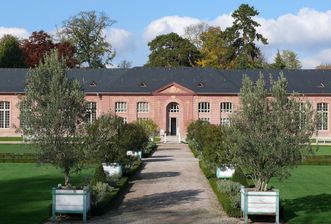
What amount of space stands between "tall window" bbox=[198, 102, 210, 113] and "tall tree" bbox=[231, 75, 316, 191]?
157 ft

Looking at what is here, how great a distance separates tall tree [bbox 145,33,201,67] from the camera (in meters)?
82.4

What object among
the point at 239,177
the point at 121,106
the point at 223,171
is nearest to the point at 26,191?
the point at 239,177

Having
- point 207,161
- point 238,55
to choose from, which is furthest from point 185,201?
point 238,55

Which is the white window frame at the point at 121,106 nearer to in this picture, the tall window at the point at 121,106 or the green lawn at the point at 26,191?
the tall window at the point at 121,106

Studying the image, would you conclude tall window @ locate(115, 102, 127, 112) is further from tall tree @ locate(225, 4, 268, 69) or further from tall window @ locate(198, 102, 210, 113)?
tall tree @ locate(225, 4, 268, 69)

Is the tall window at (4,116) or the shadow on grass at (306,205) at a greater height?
the tall window at (4,116)

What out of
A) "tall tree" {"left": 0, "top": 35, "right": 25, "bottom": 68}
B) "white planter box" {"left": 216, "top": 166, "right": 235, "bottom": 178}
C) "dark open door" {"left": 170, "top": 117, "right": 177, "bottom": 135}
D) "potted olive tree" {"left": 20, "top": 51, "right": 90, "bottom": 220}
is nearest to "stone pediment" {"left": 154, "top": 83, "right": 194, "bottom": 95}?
"dark open door" {"left": 170, "top": 117, "right": 177, "bottom": 135}

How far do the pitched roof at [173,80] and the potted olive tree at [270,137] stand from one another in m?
47.1

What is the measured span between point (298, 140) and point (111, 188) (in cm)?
737

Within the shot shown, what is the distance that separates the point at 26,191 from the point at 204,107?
44.3 m

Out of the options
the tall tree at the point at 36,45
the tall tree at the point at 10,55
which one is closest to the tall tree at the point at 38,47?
the tall tree at the point at 36,45

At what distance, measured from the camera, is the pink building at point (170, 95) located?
2534 inches

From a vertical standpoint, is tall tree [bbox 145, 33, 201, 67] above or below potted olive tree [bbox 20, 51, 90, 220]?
above

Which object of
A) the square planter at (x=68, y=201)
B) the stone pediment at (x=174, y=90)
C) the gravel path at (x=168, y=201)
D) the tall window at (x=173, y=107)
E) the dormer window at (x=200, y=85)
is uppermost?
the dormer window at (x=200, y=85)
